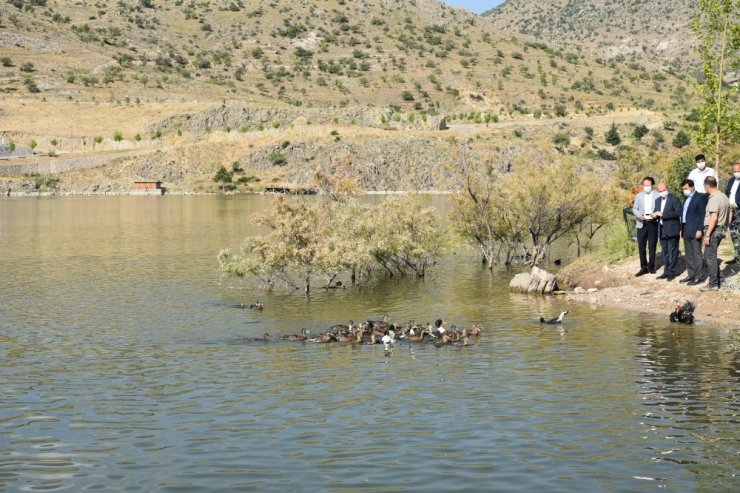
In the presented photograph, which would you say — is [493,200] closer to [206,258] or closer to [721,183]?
[721,183]

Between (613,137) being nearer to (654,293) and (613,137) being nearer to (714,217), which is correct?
(654,293)

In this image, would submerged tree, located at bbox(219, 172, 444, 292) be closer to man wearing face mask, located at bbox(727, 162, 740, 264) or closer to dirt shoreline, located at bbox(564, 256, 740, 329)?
dirt shoreline, located at bbox(564, 256, 740, 329)

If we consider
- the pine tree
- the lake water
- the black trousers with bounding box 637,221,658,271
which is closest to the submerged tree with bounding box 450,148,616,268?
the lake water

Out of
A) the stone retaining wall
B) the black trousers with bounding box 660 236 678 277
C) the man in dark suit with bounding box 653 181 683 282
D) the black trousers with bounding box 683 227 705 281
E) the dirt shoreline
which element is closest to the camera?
the dirt shoreline

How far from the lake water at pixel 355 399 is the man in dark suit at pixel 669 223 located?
102 inches

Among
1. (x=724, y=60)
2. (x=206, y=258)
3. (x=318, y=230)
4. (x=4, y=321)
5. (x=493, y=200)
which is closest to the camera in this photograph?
(x=4, y=321)

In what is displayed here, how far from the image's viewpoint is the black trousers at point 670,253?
2959 cm

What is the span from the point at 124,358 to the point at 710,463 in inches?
617

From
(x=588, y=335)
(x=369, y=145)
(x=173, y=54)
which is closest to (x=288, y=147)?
(x=369, y=145)

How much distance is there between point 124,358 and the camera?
24.9 meters

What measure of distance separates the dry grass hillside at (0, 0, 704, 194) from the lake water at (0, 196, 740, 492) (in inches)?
3523

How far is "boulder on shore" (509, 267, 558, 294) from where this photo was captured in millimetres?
34781

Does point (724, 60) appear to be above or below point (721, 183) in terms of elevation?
above

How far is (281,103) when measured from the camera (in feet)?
533
